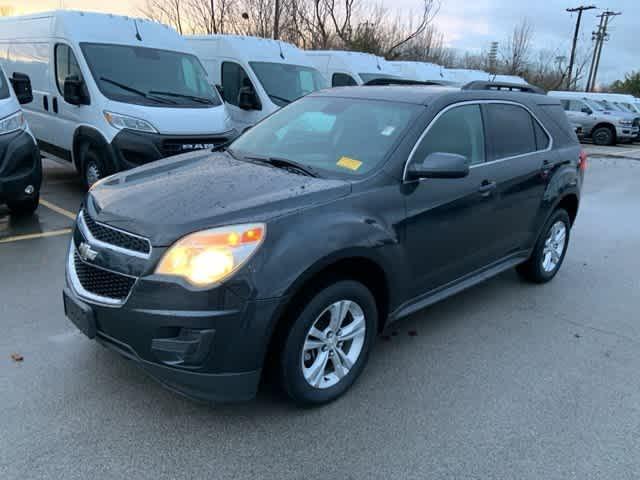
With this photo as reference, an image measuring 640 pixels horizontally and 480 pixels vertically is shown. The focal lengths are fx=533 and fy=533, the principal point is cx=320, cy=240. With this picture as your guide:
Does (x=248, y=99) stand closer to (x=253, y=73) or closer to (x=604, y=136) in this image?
(x=253, y=73)

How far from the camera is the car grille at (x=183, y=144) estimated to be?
673 centimetres

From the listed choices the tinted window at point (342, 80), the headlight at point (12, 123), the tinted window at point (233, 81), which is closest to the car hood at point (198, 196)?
the headlight at point (12, 123)

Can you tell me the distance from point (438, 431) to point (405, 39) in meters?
27.0

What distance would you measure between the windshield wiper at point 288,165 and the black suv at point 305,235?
0.02m

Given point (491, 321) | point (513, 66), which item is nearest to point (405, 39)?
point (513, 66)

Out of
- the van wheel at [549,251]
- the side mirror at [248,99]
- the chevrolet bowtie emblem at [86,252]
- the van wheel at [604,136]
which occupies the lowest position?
the van wheel at [604,136]

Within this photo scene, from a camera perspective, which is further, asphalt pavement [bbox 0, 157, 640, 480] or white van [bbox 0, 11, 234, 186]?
white van [bbox 0, 11, 234, 186]

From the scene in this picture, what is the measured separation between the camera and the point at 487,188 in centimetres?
383

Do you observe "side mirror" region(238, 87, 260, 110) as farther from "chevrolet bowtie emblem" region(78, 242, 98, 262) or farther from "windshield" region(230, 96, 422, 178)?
"chevrolet bowtie emblem" region(78, 242, 98, 262)

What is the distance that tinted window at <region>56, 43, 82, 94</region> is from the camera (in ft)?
23.0

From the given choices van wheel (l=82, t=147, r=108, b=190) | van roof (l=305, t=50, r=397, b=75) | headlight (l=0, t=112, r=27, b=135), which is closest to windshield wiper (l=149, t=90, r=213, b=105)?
van wheel (l=82, t=147, r=108, b=190)

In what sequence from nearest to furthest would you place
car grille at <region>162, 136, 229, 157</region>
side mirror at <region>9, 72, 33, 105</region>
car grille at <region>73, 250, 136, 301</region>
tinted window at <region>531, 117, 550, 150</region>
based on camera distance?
1. car grille at <region>73, 250, 136, 301</region>
2. tinted window at <region>531, 117, 550, 150</region>
3. side mirror at <region>9, 72, 33, 105</region>
4. car grille at <region>162, 136, 229, 157</region>

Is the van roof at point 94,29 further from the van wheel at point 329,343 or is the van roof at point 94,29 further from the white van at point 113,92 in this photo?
the van wheel at point 329,343

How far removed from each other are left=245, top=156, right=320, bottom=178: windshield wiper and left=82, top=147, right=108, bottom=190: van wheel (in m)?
3.96
